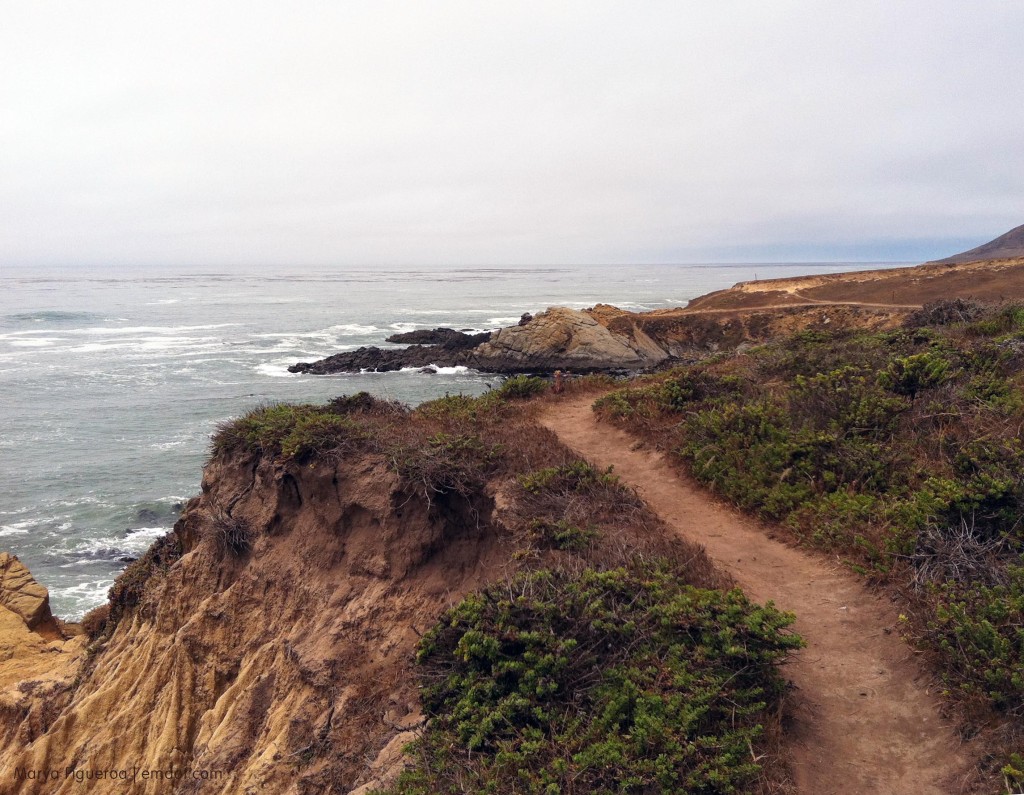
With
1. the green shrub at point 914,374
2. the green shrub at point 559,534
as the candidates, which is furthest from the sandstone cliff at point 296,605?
the green shrub at point 914,374

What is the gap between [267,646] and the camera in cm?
813

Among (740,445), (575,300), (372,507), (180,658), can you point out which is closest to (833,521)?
(740,445)

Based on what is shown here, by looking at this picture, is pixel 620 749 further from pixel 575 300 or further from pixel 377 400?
pixel 575 300

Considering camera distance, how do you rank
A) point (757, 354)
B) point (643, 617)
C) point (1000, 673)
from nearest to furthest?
point (1000, 673), point (643, 617), point (757, 354)

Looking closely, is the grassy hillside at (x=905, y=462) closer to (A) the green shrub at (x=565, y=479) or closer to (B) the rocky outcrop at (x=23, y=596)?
Answer: (A) the green shrub at (x=565, y=479)

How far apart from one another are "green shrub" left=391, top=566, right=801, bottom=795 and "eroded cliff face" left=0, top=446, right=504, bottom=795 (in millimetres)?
954

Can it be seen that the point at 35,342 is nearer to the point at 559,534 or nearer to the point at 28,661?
the point at 28,661

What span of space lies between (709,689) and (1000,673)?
201cm

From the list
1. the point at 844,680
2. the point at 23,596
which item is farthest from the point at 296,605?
the point at 23,596

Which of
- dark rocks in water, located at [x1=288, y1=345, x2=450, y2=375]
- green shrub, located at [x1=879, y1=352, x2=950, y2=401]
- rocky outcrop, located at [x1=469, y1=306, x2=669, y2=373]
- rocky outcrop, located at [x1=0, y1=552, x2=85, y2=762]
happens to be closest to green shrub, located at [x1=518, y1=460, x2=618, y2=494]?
green shrub, located at [x1=879, y1=352, x2=950, y2=401]

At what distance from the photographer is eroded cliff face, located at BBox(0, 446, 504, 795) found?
→ 6527mm

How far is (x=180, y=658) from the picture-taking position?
875cm

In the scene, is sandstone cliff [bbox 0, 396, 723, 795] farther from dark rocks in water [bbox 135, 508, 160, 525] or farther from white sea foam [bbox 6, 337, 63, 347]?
white sea foam [bbox 6, 337, 63, 347]

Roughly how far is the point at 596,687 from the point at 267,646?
511 centimetres
